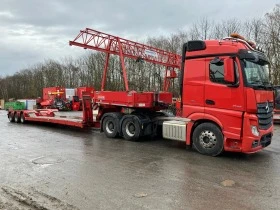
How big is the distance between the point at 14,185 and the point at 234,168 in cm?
471

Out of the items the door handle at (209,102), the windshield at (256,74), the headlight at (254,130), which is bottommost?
the headlight at (254,130)

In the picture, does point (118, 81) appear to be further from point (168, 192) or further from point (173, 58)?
point (168, 192)

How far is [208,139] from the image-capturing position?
8250mm

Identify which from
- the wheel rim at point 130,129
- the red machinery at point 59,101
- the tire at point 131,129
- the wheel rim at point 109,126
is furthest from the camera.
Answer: the red machinery at point 59,101

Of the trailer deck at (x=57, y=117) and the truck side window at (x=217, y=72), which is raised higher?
the truck side window at (x=217, y=72)

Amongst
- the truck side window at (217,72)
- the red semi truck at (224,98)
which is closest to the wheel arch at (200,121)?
the red semi truck at (224,98)

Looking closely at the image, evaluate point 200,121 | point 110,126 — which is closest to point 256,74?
point 200,121

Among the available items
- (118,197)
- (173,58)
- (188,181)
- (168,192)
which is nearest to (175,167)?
(188,181)

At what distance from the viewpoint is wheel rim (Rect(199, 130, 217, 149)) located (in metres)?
8.14

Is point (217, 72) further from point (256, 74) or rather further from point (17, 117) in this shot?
point (17, 117)

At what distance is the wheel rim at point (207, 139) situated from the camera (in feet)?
26.7

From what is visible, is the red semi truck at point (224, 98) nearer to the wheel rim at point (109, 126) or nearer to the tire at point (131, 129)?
the tire at point (131, 129)

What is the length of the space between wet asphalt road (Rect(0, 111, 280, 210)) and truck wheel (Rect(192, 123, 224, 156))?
0.24 m

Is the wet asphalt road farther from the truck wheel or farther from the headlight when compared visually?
the headlight
